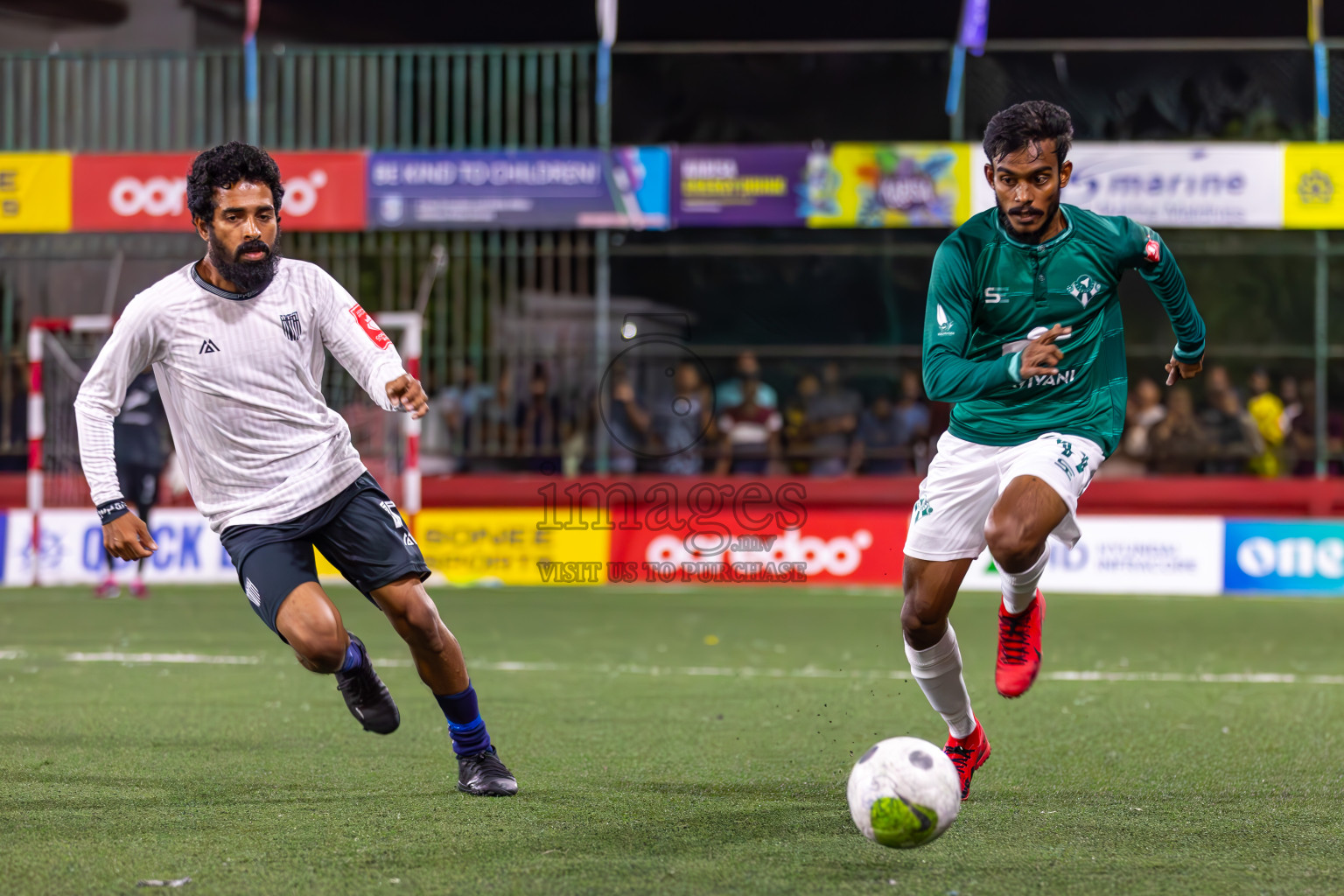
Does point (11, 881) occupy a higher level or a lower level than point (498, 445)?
lower

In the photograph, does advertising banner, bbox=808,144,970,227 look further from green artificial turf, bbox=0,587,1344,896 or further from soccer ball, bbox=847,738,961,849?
soccer ball, bbox=847,738,961,849

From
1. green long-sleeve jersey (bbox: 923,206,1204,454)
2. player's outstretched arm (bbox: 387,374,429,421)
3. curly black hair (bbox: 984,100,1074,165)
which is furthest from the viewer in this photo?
green long-sleeve jersey (bbox: 923,206,1204,454)

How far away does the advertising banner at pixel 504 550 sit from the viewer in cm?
1519

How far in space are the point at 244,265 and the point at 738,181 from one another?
37.2 ft

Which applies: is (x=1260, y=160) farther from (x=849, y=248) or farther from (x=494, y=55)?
(x=494, y=55)

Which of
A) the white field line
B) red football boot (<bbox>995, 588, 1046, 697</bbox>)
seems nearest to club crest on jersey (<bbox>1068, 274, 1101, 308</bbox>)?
red football boot (<bbox>995, 588, 1046, 697</bbox>)

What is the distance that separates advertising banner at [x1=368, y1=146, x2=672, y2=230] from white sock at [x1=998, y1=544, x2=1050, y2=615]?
11017 millimetres

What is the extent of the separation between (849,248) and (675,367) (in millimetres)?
2428

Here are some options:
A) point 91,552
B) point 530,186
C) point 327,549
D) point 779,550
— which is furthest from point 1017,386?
point 91,552

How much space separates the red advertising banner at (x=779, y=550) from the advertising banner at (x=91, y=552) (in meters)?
4.07

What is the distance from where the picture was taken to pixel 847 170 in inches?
629

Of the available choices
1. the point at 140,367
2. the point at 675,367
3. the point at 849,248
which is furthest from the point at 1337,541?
the point at 140,367

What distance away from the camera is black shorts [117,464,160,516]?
13.0 meters

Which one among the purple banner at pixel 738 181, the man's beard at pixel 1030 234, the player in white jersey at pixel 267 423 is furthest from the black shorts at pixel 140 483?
the man's beard at pixel 1030 234
